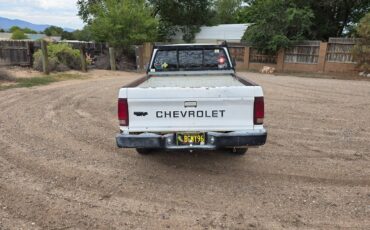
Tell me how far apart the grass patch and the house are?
653 inches

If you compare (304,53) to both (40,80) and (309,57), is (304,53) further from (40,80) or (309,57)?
(40,80)

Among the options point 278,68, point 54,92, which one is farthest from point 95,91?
point 278,68

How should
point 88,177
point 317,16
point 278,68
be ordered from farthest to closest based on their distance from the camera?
point 317,16
point 278,68
point 88,177

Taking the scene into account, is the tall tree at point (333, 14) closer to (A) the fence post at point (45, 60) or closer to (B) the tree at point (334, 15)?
(B) the tree at point (334, 15)

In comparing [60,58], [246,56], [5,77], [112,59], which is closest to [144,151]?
[5,77]

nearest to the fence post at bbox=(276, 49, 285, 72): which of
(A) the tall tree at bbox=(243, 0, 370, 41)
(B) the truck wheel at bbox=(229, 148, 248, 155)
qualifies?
(A) the tall tree at bbox=(243, 0, 370, 41)

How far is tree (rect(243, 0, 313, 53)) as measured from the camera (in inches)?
830

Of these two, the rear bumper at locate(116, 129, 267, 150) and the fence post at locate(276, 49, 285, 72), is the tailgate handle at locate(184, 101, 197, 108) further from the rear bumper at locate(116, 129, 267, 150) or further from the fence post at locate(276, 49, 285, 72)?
the fence post at locate(276, 49, 285, 72)

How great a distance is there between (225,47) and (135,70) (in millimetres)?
16636

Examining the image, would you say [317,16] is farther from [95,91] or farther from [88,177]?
[88,177]

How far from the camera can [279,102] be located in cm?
1021

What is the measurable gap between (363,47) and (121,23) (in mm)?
15011

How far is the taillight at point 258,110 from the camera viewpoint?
4.25 metres

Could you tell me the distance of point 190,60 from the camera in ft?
22.7
